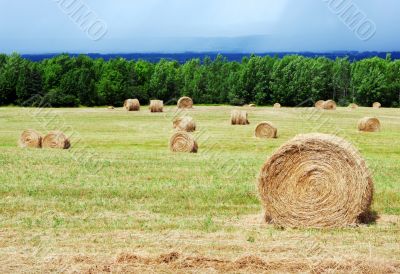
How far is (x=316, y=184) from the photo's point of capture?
42.4 ft

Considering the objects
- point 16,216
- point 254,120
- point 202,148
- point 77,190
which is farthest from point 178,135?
point 254,120

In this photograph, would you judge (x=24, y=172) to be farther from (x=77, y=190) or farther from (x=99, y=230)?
(x=99, y=230)

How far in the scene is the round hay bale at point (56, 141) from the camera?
2694cm

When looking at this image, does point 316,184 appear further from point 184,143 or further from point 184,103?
point 184,103

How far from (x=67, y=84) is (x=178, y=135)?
53096mm

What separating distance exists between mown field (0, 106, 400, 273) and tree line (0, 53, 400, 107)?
52428 millimetres

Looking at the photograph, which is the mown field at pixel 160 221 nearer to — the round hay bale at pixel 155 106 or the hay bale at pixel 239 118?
the hay bale at pixel 239 118

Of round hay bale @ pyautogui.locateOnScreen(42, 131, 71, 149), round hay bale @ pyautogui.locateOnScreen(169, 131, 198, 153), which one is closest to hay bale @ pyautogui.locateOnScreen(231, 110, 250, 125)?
round hay bale @ pyautogui.locateOnScreen(169, 131, 198, 153)

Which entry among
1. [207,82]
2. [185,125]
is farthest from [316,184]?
[207,82]

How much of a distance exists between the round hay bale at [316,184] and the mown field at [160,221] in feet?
1.23

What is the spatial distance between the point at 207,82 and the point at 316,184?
68440mm

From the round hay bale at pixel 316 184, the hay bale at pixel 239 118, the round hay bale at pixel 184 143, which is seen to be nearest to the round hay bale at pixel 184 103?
the hay bale at pixel 239 118

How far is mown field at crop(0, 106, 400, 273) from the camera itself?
9.73 meters

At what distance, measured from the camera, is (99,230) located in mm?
11984
